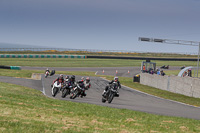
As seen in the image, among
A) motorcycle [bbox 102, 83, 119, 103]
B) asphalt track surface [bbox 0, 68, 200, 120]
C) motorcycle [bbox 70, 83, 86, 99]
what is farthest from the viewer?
motorcycle [bbox 70, 83, 86, 99]

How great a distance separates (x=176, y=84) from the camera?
2820 centimetres

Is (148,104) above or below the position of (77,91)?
below

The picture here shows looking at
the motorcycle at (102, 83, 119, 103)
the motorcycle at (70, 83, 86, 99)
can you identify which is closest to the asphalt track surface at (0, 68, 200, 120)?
the motorcycle at (102, 83, 119, 103)

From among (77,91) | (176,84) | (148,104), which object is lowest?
(148,104)

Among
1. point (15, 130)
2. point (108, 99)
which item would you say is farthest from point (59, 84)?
point (15, 130)

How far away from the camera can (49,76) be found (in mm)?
38250

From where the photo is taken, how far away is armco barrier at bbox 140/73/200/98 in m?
24.9

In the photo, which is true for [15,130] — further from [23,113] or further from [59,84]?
[59,84]

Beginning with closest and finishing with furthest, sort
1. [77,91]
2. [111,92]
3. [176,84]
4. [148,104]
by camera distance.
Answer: [111,92], [77,91], [148,104], [176,84]

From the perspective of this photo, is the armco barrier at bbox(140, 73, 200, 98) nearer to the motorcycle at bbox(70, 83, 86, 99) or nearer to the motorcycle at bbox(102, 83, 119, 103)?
the motorcycle at bbox(102, 83, 119, 103)

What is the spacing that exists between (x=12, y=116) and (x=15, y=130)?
2.09m

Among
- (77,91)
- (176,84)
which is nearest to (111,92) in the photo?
(77,91)

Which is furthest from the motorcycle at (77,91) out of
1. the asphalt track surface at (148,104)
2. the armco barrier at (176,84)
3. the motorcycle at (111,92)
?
the armco barrier at (176,84)

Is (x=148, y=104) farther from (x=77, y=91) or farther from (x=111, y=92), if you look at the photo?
(x=77, y=91)
